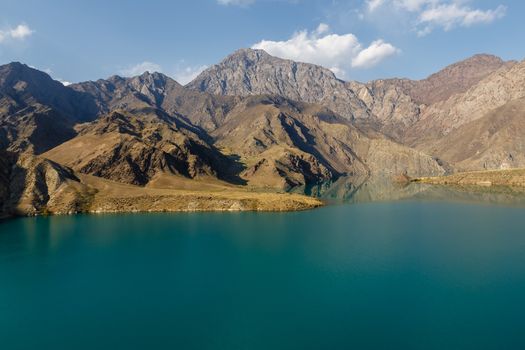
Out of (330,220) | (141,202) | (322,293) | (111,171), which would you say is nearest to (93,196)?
(141,202)

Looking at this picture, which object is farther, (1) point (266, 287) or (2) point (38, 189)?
(2) point (38, 189)

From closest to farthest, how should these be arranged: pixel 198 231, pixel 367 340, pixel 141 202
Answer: pixel 367 340, pixel 198 231, pixel 141 202

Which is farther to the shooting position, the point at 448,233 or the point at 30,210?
the point at 30,210

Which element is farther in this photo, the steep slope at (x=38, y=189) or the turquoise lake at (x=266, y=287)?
the steep slope at (x=38, y=189)

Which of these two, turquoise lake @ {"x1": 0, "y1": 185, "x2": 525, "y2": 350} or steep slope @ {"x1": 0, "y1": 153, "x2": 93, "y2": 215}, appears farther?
steep slope @ {"x1": 0, "y1": 153, "x2": 93, "y2": 215}

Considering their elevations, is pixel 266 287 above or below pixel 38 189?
below

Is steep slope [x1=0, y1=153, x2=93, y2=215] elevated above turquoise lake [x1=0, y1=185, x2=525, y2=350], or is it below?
above

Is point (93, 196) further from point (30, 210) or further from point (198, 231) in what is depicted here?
point (198, 231)

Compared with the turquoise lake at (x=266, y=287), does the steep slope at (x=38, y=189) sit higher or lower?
higher
